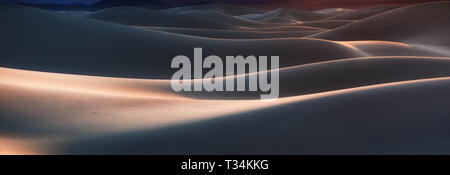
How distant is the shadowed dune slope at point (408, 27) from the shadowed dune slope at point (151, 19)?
16.0 metres

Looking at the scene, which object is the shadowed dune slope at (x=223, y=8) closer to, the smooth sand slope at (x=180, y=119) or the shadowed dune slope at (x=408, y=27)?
the shadowed dune slope at (x=408, y=27)

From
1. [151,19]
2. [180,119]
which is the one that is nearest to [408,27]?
[151,19]

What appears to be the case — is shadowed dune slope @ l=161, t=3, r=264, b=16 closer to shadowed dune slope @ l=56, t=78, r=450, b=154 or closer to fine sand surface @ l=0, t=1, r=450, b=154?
fine sand surface @ l=0, t=1, r=450, b=154

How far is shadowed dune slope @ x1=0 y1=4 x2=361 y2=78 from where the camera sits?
10.6m

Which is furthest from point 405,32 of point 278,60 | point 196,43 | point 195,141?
point 195,141

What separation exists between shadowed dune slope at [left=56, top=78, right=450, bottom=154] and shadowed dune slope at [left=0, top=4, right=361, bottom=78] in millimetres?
7908

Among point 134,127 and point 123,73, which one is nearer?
point 134,127

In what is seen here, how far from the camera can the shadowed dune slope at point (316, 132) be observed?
8.80 ft

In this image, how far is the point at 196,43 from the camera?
13852 mm

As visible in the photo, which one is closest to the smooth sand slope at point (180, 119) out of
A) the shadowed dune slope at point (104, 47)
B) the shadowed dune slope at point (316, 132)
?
the shadowed dune slope at point (316, 132)

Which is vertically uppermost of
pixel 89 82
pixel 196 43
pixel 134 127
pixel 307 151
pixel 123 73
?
pixel 196 43

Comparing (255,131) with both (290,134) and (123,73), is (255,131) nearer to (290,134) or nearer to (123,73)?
(290,134)

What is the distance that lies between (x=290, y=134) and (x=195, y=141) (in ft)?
2.39

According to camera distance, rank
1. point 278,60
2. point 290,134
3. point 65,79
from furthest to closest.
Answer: point 278,60 < point 65,79 < point 290,134
